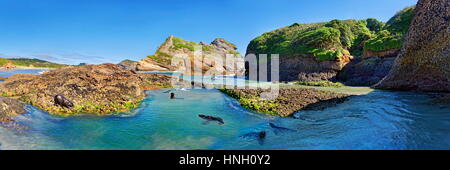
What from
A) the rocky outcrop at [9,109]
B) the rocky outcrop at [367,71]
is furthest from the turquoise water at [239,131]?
the rocky outcrop at [367,71]

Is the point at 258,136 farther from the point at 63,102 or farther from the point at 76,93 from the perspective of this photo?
the point at 76,93

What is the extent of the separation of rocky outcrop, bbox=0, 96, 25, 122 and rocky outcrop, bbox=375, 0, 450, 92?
709 inches

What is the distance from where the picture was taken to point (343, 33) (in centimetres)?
3659

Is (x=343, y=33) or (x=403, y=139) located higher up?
(x=343, y=33)

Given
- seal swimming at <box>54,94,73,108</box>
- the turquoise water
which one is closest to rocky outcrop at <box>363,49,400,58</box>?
the turquoise water

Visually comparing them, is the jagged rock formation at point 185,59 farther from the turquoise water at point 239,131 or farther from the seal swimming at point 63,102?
the turquoise water at point 239,131

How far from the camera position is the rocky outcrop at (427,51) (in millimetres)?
8812

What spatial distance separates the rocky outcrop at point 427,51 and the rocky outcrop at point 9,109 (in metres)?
18.0

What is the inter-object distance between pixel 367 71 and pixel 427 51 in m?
16.8

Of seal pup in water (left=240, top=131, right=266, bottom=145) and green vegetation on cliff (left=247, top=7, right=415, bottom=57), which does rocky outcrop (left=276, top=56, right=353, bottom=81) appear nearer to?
green vegetation on cliff (left=247, top=7, right=415, bottom=57)

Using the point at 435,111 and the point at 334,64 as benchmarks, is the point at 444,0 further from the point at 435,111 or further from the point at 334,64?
the point at 334,64
